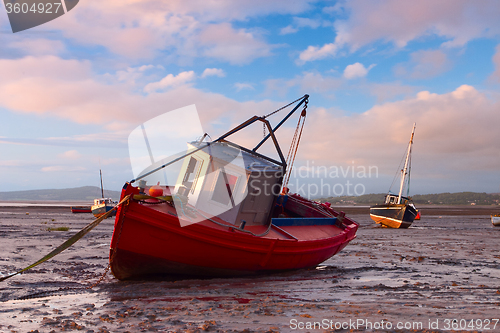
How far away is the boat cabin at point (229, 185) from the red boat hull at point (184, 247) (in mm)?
489

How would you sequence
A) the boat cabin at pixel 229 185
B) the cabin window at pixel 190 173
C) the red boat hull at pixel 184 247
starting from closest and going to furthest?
the red boat hull at pixel 184 247 < the boat cabin at pixel 229 185 < the cabin window at pixel 190 173

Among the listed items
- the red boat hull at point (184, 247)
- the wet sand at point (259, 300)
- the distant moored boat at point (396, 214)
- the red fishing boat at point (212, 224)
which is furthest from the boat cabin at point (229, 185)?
the distant moored boat at point (396, 214)

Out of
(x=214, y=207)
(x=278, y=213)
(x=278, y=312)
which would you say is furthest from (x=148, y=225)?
(x=278, y=213)

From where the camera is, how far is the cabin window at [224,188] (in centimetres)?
1007

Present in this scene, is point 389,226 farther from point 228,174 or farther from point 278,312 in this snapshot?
point 278,312

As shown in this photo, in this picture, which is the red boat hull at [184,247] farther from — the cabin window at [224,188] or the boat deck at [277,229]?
the cabin window at [224,188]

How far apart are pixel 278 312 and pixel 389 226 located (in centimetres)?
3299

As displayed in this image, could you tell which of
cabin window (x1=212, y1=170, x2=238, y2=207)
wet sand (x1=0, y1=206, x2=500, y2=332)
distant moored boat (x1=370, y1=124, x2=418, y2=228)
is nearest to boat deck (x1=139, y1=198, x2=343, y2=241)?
cabin window (x1=212, y1=170, x2=238, y2=207)

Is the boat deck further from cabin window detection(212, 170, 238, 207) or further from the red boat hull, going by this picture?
cabin window detection(212, 170, 238, 207)

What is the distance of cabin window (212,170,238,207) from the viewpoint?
10.1 meters

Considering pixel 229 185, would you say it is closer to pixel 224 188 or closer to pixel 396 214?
pixel 224 188

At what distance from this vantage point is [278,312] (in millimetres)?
6707

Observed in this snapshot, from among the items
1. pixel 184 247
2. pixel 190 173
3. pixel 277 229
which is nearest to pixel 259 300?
pixel 184 247

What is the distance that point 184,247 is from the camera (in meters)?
9.05
